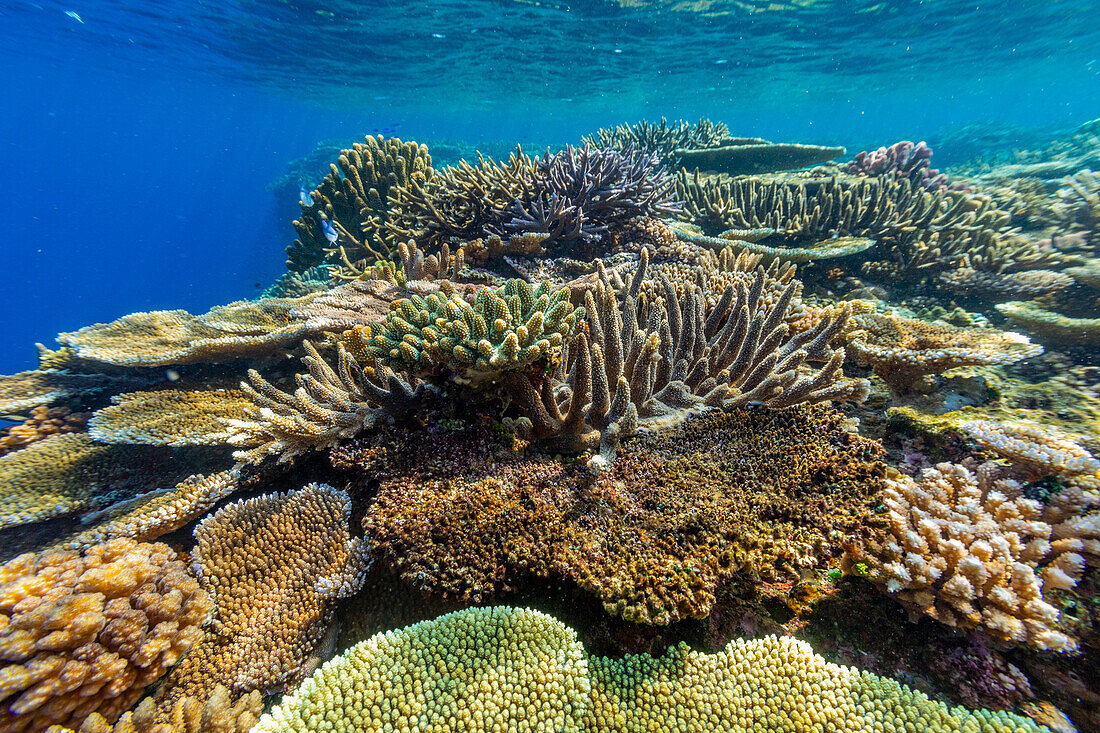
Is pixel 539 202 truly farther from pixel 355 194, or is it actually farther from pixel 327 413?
pixel 355 194

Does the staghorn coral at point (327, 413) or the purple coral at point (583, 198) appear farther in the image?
the purple coral at point (583, 198)

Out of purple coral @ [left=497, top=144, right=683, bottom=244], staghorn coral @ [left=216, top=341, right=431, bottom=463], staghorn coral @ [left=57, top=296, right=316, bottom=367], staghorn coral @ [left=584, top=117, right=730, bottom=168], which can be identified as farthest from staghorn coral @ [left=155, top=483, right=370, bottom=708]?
staghorn coral @ [left=584, top=117, right=730, bottom=168]

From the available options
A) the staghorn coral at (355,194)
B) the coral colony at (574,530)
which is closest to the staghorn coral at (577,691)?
the coral colony at (574,530)

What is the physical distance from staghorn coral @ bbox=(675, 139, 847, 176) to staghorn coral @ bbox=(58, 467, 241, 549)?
9.93 meters

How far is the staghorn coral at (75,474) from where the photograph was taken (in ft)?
10.4

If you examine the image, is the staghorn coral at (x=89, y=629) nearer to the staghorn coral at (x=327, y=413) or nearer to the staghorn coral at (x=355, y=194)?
the staghorn coral at (x=327, y=413)

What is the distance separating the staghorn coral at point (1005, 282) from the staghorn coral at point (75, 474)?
880 cm

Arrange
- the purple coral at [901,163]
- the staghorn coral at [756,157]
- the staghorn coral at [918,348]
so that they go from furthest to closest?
the purple coral at [901,163] → the staghorn coral at [756,157] → the staghorn coral at [918,348]

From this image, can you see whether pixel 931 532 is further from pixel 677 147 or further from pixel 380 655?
pixel 677 147

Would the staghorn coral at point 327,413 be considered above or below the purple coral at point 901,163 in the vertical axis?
below

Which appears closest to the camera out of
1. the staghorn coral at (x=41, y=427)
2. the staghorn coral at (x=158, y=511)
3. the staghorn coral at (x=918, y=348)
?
the staghorn coral at (x=158, y=511)

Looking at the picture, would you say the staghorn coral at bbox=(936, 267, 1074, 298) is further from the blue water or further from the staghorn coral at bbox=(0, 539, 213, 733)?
the blue water

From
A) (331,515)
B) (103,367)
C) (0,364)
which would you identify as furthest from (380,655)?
(0,364)

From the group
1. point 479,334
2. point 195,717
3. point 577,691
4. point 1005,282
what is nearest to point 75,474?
point 195,717
